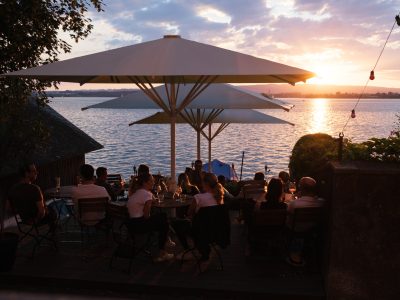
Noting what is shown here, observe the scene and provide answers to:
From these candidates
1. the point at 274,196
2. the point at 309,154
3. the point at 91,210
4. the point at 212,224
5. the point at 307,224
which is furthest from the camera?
the point at 309,154

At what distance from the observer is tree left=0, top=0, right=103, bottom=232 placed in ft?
27.9

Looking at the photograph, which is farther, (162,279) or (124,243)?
(124,243)

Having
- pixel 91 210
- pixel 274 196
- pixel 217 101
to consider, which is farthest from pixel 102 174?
pixel 274 196

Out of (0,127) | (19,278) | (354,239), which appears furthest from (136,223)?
(0,127)

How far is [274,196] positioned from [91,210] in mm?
2857

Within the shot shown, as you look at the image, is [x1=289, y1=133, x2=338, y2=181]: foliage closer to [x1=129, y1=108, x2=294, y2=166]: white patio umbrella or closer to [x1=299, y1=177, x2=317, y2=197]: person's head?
[x1=129, y1=108, x2=294, y2=166]: white patio umbrella

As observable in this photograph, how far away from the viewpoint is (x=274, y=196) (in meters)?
7.06

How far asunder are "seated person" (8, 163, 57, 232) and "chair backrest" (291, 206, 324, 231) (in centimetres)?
386

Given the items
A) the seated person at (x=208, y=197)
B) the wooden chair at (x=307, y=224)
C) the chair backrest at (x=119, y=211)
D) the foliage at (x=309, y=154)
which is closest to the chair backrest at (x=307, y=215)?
the wooden chair at (x=307, y=224)

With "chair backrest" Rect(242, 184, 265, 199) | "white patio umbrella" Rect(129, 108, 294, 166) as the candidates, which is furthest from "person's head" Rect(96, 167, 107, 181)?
"white patio umbrella" Rect(129, 108, 294, 166)

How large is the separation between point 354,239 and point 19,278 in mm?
4625

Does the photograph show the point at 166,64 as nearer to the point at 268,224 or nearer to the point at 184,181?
the point at 268,224

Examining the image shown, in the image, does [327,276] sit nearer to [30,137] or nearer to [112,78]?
[112,78]

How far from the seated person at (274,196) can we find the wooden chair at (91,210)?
2501 millimetres
